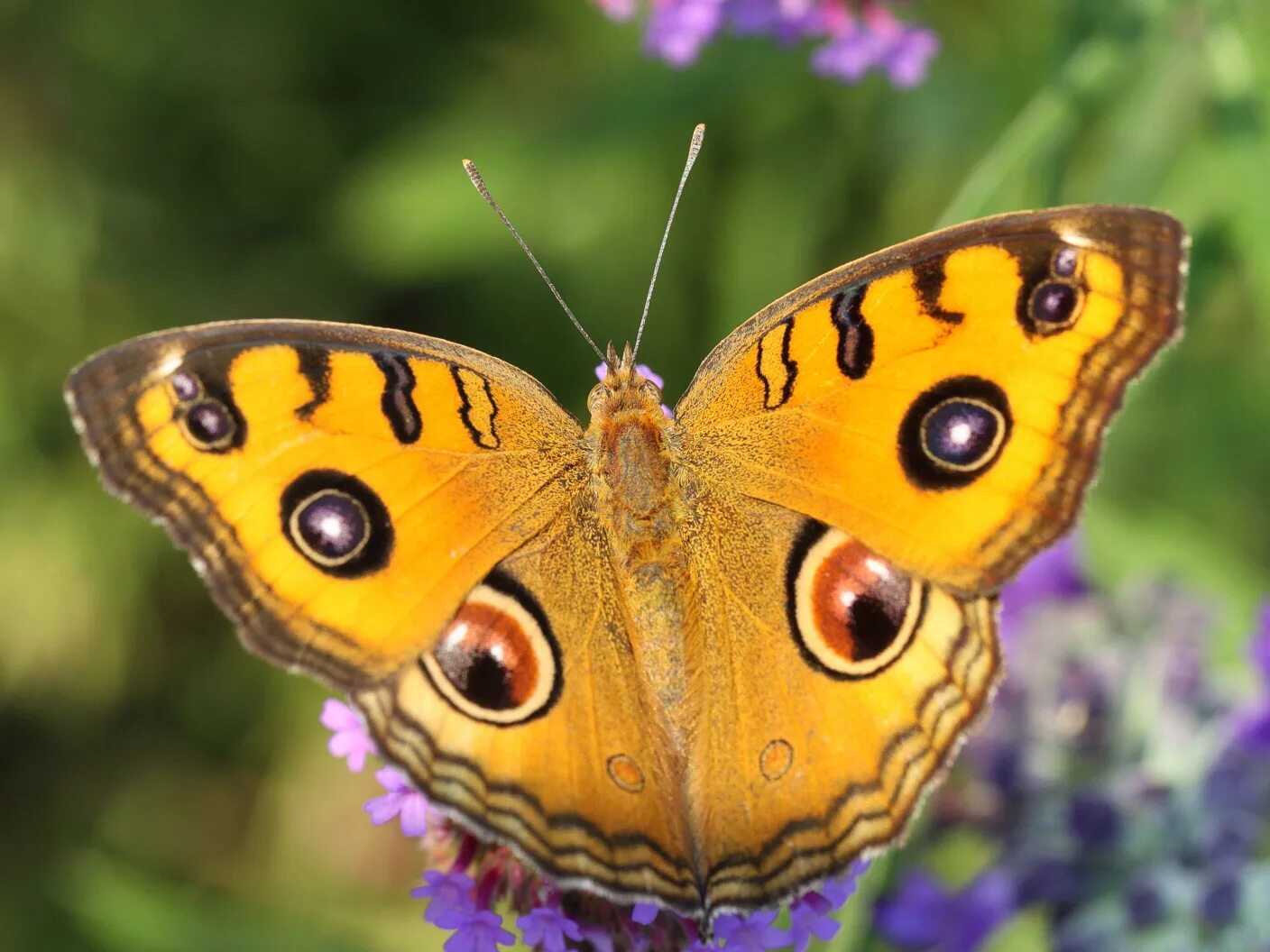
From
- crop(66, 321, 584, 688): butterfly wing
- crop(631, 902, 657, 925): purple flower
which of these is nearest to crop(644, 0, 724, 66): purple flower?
crop(66, 321, 584, 688): butterfly wing

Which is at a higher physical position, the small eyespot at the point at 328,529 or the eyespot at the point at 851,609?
the small eyespot at the point at 328,529

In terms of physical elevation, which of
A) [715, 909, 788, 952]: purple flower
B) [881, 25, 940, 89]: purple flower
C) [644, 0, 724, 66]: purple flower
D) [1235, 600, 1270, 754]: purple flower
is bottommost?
[1235, 600, 1270, 754]: purple flower

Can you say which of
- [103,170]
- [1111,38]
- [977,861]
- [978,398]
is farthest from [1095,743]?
[103,170]

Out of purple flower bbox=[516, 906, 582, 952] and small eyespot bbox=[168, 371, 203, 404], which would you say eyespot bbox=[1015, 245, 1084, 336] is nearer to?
purple flower bbox=[516, 906, 582, 952]

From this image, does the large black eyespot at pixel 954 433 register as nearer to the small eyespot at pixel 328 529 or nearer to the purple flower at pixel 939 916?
the small eyespot at pixel 328 529

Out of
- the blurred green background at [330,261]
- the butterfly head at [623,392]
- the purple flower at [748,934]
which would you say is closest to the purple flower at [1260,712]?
the blurred green background at [330,261]
